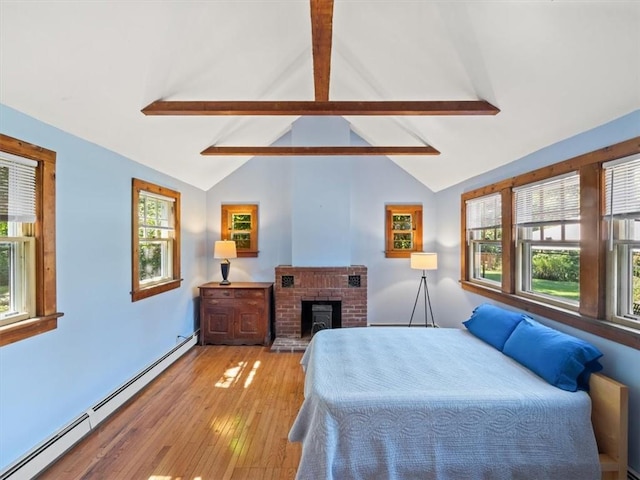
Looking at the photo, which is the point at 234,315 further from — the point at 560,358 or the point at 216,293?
the point at 560,358

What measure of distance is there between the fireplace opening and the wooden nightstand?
0.63 metres

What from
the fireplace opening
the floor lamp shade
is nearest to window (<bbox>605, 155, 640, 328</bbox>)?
the fireplace opening

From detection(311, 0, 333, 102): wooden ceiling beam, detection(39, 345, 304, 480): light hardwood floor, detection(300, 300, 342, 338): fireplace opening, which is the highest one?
detection(311, 0, 333, 102): wooden ceiling beam

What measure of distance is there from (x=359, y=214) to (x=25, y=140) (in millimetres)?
4086

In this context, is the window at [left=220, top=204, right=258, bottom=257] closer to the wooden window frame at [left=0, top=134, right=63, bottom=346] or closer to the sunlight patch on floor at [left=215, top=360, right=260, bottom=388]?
the sunlight patch on floor at [left=215, top=360, right=260, bottom=388]

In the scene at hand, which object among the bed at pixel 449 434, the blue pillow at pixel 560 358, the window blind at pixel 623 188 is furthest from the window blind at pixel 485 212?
the bed at pixel 449 434

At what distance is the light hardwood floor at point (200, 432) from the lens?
206cm

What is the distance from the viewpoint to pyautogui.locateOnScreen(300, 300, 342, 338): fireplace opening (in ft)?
15.3

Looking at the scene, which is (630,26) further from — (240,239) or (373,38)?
(240,239)

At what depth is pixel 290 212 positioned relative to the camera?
5.16 m

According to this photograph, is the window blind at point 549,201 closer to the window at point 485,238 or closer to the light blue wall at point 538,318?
the light blue wall at point 538,318

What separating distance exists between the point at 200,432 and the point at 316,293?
8.10 ft

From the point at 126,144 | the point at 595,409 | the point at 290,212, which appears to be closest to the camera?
the point at 595,409

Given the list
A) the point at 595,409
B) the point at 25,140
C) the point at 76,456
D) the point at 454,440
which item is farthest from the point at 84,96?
the point at 595,409
